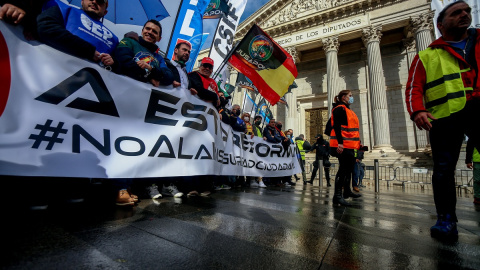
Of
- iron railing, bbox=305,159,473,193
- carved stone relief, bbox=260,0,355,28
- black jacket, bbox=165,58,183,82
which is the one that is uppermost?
carved stone relief, bbox=260,0,355,28

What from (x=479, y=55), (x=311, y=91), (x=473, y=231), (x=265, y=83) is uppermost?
(x=311, y=91)

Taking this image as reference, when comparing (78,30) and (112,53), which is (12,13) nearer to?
(78,30)

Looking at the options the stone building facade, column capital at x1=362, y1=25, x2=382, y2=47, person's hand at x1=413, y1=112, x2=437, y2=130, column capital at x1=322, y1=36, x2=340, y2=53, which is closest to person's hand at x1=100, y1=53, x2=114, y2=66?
person's hand at x1=413, y1=112, x2=437, y2=130

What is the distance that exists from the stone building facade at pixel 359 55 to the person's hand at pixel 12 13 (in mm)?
15109

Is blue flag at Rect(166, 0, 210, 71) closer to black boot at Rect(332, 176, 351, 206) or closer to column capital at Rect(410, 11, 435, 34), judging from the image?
black boot at Rect(332, 176, 351, 206)

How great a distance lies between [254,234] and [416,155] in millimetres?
14731

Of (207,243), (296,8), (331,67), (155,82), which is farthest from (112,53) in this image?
(296,8)

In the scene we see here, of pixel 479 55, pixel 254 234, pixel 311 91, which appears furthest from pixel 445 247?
pixel 311 91

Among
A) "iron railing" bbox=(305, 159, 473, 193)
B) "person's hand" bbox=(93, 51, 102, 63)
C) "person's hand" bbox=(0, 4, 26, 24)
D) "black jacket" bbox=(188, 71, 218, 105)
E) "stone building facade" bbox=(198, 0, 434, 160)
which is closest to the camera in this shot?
"person's hand" bbox=(0, 4, 26, 24)

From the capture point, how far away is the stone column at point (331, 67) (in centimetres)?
1534

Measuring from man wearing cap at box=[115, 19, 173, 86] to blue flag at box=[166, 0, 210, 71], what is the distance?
164 centimetres

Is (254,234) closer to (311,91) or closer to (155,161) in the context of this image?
(155,161)

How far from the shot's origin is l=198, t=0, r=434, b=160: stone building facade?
14.2 m

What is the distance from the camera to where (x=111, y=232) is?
1379mm
